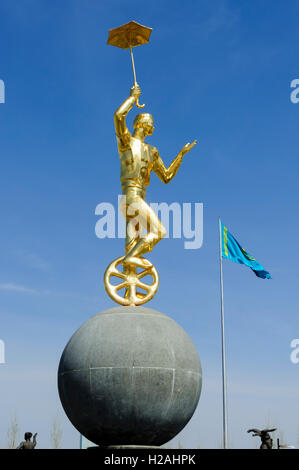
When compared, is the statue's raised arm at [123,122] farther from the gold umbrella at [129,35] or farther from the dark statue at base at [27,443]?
the dark statue at base at [27,443]

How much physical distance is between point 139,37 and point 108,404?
10183 mm

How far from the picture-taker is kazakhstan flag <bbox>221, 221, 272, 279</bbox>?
22328 mm

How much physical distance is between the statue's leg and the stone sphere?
7.37 ft

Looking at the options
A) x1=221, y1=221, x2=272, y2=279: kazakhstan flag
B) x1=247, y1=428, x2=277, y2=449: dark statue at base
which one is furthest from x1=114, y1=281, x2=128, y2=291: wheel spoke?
x1=221, y1=221, x2=272, y2=279: kazakhstan flag

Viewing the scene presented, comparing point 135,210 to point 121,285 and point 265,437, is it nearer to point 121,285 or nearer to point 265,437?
Result: point 121,285

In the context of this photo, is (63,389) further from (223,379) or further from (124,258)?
(223,379)

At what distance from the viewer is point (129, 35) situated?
55.4ft

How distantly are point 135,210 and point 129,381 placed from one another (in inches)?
190

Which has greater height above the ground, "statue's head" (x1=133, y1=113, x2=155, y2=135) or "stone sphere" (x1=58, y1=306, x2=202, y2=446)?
"statue's head" (x1=133, y1=113, x2=155, y2=135)

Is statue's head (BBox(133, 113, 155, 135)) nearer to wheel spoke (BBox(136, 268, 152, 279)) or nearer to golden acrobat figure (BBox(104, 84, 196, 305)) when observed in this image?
golden acrobat figure (BBox(104, 84, 196, 305))

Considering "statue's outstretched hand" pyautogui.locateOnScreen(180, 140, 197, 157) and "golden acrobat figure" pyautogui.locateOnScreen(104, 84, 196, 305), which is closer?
"golden acrobat figure" pyautogui.locateOnScreen(104, 84, 196, 305)

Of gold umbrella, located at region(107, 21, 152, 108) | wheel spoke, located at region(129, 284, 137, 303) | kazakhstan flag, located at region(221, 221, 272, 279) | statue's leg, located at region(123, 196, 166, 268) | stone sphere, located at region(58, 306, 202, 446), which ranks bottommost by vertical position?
stone sphere, located at region(58, 306, 202, 446)
